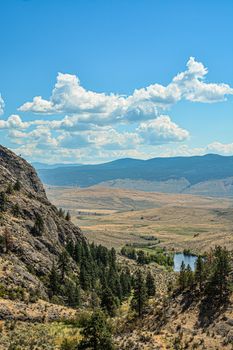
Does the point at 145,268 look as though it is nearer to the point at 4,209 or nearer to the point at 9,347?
the point at 4,209

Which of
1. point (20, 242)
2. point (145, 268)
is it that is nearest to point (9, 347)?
point (20, 242)

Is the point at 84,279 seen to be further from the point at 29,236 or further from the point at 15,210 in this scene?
the point at 15,210

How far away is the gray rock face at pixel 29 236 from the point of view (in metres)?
104

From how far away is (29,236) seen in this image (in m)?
129

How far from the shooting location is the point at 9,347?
5853 cm

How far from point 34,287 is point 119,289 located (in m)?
37.3

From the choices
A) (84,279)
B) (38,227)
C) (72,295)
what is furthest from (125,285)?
(38,227)

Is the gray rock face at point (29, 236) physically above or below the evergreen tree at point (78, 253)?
above

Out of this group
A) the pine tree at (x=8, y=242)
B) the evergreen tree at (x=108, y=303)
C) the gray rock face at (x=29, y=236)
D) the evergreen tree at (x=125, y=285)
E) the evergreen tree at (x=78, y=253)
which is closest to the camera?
the evergreen tree at (x=108, y=303)

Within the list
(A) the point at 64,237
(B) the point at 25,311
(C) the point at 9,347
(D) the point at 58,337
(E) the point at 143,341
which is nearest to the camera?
(C) the point at 9,347

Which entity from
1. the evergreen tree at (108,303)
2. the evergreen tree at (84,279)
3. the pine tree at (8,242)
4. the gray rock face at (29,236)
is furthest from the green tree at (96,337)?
the evergreen tree at (84,279)

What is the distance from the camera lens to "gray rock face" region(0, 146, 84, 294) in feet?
341

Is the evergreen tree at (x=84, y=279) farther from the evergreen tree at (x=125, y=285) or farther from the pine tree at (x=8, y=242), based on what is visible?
the pine tree at (x=8, y=242)

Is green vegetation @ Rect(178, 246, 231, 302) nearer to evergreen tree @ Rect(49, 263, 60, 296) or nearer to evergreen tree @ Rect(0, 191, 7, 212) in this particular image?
evergreen tree @ Rect(49, 263, 60, 296)
